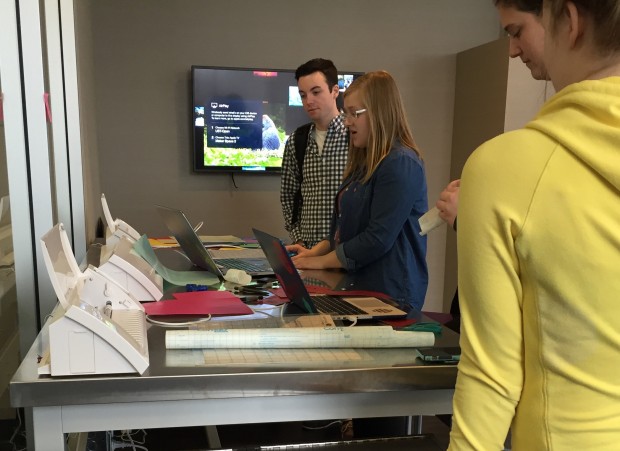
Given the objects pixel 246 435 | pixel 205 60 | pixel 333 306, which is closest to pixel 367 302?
pixel 333 306

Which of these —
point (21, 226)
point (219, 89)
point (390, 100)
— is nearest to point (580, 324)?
point (390, 100)

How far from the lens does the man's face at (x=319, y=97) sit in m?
2.79

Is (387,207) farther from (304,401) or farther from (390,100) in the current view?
(304,401)

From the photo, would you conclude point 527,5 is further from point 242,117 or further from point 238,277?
point 242,117

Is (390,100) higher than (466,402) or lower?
higher

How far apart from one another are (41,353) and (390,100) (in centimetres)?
128

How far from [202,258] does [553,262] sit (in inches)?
54.1

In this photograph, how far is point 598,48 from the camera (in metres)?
0.69

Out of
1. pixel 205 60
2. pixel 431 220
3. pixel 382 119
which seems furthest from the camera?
pixel 205 60

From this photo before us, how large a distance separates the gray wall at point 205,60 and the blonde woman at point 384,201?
205cm

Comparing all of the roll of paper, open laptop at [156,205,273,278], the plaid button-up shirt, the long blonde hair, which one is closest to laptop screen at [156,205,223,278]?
open laptop at [156,205,273,278]

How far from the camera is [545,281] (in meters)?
0.70

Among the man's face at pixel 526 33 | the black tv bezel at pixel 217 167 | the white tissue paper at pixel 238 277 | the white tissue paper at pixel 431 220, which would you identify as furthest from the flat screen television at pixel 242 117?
the man's face at pixel 526 33

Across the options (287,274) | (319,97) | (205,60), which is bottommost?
(287,274)
